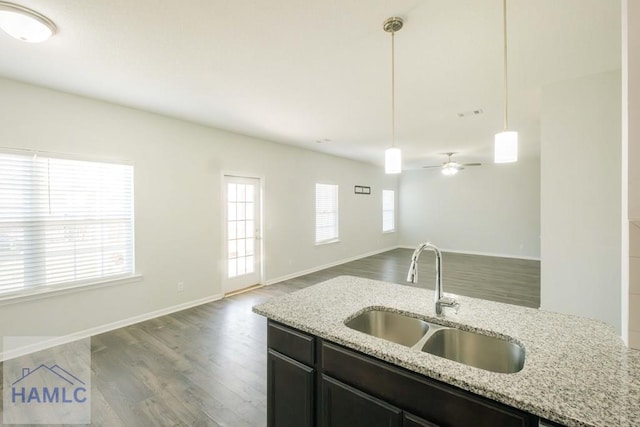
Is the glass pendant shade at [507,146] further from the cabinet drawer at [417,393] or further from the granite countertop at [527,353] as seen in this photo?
the cabinet drawer at [417,393]

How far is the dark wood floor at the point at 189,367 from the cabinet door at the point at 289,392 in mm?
470

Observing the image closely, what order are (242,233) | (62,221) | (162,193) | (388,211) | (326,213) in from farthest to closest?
(388,211)
(326,213)
(242,233)
(162,193)
(62,221)

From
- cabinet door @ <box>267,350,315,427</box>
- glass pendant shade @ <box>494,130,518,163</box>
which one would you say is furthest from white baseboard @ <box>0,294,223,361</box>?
glass pendant shade @ <box>494,130,518,163</box>

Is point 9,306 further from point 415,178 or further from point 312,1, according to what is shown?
point 415,178

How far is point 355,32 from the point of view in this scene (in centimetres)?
200

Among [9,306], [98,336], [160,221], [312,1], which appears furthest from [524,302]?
[9,306]

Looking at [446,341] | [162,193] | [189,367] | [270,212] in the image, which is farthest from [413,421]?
[270,212]

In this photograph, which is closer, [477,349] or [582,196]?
[477,349]

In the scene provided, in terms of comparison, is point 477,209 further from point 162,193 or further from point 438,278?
point 162,193

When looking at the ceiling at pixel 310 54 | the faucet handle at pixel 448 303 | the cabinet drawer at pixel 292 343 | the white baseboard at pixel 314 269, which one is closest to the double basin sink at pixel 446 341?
the faucet handle at pixel 448 303

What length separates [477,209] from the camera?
336 inches

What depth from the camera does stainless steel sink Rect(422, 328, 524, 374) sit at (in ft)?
4.44

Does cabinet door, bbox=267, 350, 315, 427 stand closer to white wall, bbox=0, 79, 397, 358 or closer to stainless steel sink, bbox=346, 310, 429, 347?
stainless steel sink, bbox=346, 310, 429, 347

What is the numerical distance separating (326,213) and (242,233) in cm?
246
